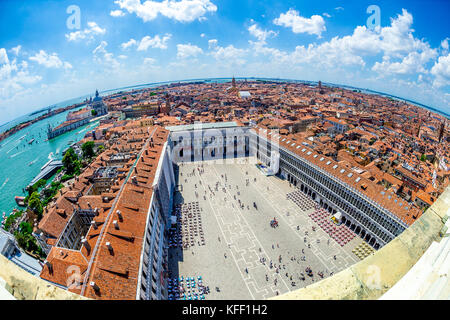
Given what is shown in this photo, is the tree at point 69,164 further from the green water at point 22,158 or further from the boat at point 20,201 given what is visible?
the boat at point 20,201

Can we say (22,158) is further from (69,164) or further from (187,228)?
(187,228)

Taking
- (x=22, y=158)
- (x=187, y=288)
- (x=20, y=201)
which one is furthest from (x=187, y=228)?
(x=22, y=158)

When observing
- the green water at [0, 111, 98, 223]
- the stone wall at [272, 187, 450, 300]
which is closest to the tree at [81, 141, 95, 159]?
the green water at [0, 111, 98, 223]

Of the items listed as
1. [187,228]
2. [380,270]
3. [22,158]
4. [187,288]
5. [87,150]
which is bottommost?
[187,288]

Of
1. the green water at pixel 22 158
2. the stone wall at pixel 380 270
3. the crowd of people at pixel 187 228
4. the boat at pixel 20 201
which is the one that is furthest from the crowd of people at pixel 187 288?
the green water at pixel 22 158

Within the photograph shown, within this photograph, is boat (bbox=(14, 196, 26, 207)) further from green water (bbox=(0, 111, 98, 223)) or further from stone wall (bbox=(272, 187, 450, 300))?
stone wall (bbox=(272, 187, 450, 300))

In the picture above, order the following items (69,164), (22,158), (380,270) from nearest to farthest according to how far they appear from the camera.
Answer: (380,270) → (69,164) → (22,158)
